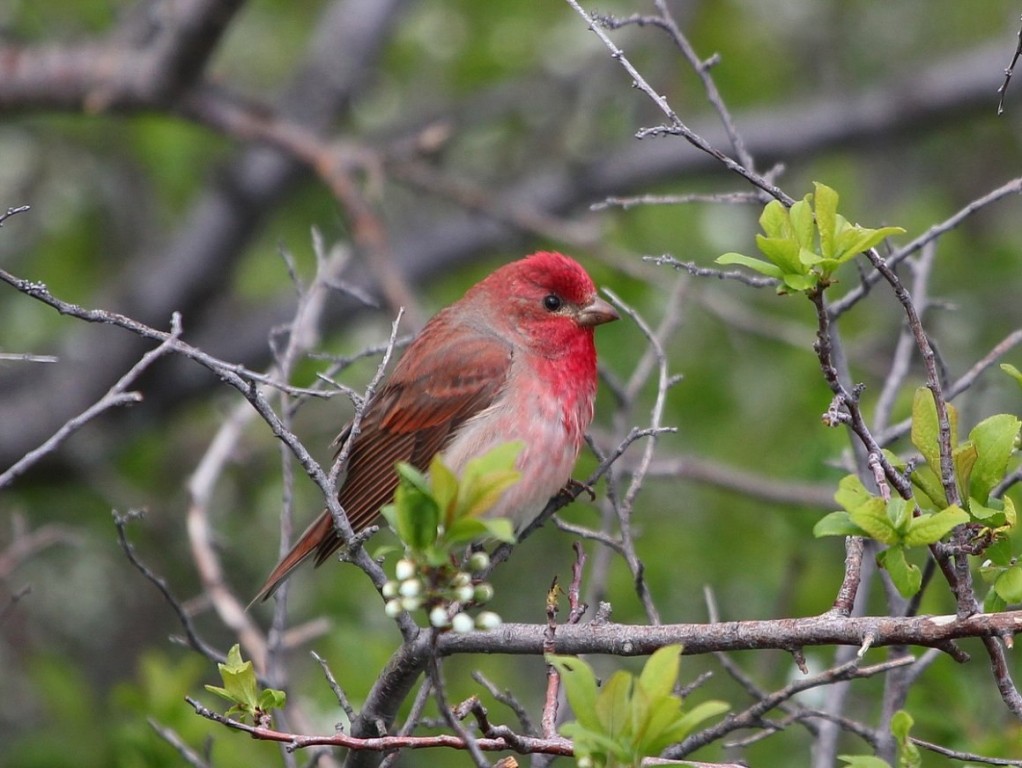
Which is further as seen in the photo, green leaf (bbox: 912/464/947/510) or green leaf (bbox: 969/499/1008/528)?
green leaf (bbox: 912/464/947/510)

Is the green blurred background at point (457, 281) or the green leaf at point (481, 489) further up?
the green leaf at point (481, 489)

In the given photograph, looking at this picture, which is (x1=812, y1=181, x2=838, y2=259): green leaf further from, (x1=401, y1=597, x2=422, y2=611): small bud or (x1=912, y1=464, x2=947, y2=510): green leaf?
(x1=401, y1=597, x2=422, y2=611): small bud

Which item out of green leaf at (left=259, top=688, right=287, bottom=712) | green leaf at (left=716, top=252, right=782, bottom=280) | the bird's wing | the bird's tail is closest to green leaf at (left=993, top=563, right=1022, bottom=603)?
green leaf at (left=716, top=252, right=782, bottom=280)

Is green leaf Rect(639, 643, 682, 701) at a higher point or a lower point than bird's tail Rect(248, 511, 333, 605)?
higher

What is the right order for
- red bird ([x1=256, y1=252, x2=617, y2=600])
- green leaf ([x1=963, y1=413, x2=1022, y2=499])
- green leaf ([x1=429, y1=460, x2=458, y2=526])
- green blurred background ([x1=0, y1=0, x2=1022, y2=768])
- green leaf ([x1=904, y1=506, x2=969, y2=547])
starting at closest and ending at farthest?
green leaf ([x1=429, y1=460, x2=458, y2=526]) < green leaf ([x1=904, y1=506, x2=969, y2=547]) < green leaf ([x1=963, y1=413, x2=1022, y2=499]) < red bird ([x1=256, y1=252, x2=617, y2=600]) < green blurred background ([x1=0, y1=0, x2=1022, y2=768])

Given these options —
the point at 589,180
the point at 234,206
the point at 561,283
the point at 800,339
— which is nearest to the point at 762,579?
the point at 800,339

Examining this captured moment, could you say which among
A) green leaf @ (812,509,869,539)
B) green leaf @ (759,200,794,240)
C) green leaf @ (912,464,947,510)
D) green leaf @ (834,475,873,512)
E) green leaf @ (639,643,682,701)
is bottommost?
green leaf @ (639,643,682,701)

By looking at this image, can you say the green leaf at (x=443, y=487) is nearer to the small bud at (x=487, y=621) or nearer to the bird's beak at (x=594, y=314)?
the small bud at (x=487, y=621)

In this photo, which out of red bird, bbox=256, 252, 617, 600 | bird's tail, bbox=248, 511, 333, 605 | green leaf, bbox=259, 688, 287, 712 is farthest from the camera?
red bird, bbox=256, 252, 617, 600

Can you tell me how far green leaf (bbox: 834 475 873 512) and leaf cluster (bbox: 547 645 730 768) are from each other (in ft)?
1.54

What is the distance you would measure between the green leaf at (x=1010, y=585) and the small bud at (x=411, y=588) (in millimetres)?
1189

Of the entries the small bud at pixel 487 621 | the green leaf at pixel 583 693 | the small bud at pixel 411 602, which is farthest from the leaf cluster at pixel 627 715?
the small bud at pixel 411 602

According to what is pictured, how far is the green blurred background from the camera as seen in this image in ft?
22.2

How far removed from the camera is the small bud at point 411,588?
8.38 ft
